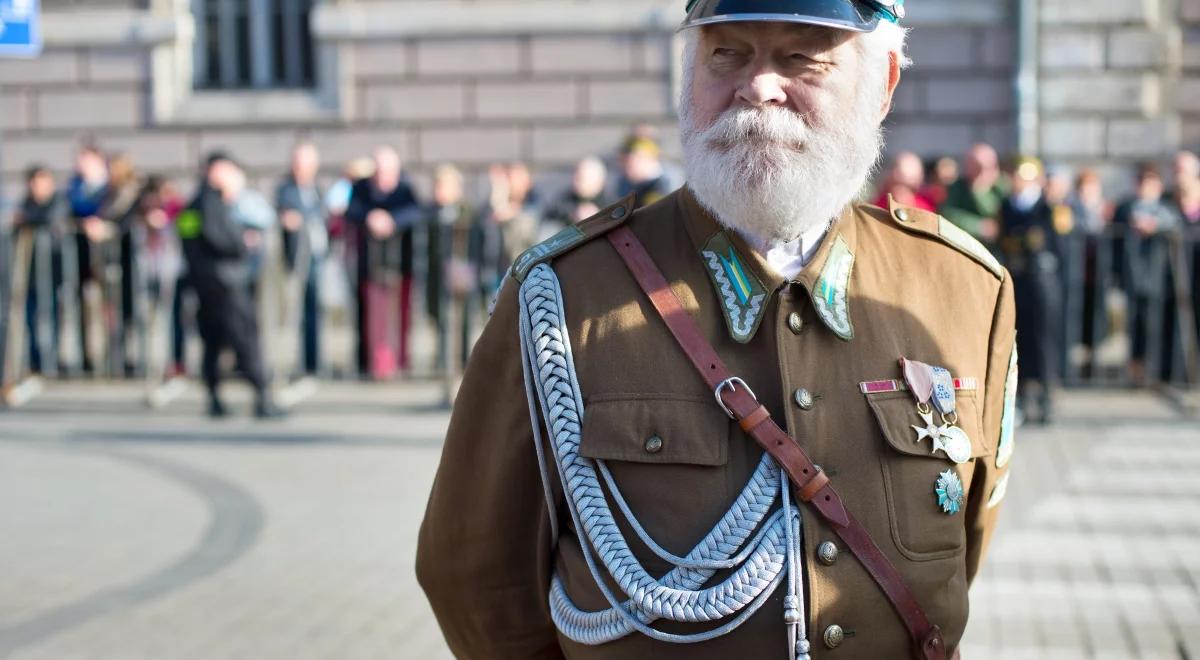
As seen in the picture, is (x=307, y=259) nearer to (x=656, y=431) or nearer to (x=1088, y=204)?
(x=1088, y=204)

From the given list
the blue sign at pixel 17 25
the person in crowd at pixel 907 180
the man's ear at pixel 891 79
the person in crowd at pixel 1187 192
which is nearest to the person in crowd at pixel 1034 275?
the person in crowd at pixel 907 180

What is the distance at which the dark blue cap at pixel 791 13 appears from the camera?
231 centimetres

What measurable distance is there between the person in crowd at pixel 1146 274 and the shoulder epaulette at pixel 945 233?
8825 millimetres

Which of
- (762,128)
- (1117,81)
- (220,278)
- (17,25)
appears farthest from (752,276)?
(1117,81)

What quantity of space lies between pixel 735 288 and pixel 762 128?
0.26 metres

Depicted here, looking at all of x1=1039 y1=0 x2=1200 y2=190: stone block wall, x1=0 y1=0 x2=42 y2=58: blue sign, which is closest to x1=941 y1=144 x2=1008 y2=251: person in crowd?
x1=1039 y1=0 x2=1200 y2=190: stone block wall

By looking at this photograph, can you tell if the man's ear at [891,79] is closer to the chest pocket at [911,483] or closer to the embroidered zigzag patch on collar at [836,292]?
the embroidered zigzag patch on collar at [836,292]

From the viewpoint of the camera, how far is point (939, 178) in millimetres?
12281

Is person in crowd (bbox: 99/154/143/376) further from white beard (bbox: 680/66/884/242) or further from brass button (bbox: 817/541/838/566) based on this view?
brass button (bbox: 817/541/838/566)

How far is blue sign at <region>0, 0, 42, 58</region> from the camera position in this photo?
25.3 ft

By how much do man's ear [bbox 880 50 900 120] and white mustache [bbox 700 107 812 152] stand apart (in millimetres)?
246

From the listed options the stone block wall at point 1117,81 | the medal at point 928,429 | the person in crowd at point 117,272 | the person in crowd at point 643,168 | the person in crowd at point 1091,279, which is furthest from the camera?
the stone block wall at point 1117,81

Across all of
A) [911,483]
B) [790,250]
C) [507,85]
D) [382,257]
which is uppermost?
[507,85]

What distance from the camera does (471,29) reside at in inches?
605
